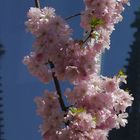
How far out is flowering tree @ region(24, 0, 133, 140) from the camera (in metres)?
2.49

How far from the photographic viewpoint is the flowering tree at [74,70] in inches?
97.9

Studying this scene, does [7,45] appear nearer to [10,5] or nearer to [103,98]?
[10,5]

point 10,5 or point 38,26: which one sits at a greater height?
point 10,5

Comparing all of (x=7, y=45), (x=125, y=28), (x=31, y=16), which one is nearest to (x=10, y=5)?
(x=7, y=45)

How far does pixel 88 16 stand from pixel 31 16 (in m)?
0.25

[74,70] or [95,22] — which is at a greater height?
[95,22]

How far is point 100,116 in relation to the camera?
8.25 ft

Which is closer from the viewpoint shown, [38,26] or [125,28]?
[38,26]

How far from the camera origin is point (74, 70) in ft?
8.16

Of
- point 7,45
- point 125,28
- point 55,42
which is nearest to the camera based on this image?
point 55,42

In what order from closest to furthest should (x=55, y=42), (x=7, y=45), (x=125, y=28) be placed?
1. (x=55, y=42)
2. (x=7, y=45)
3. (x=125, y=28)

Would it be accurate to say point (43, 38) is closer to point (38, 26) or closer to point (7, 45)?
point (38, 26)

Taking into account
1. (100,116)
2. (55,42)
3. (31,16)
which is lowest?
(100,116)

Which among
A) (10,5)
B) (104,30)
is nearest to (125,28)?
(10,5)
